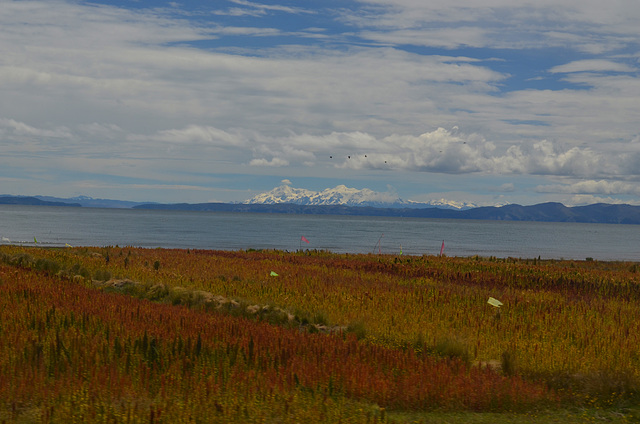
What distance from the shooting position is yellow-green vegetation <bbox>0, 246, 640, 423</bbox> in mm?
7324

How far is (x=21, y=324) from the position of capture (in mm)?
10914

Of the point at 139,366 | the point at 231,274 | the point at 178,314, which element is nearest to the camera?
the point at 139,366

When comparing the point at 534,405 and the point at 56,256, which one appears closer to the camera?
the point at 534,405

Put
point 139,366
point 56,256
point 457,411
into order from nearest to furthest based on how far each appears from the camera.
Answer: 1. point 457,411
2. point 139,366
3. point 56,256

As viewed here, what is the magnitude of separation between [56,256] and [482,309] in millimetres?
21089

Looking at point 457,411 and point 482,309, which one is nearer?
point 457,411

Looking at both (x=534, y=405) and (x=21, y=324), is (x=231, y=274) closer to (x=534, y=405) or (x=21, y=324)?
(x=21, y=324)

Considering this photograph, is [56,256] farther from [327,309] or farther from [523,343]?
[523,343]

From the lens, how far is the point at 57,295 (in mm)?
14578

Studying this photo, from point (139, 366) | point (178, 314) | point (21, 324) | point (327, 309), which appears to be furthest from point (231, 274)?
point (139, 366)

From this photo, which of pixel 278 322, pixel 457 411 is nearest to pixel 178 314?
pixel 278 322

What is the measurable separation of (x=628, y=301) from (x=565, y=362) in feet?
41.5

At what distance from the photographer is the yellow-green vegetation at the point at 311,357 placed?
7.32 metres

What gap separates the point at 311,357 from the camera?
979cm
